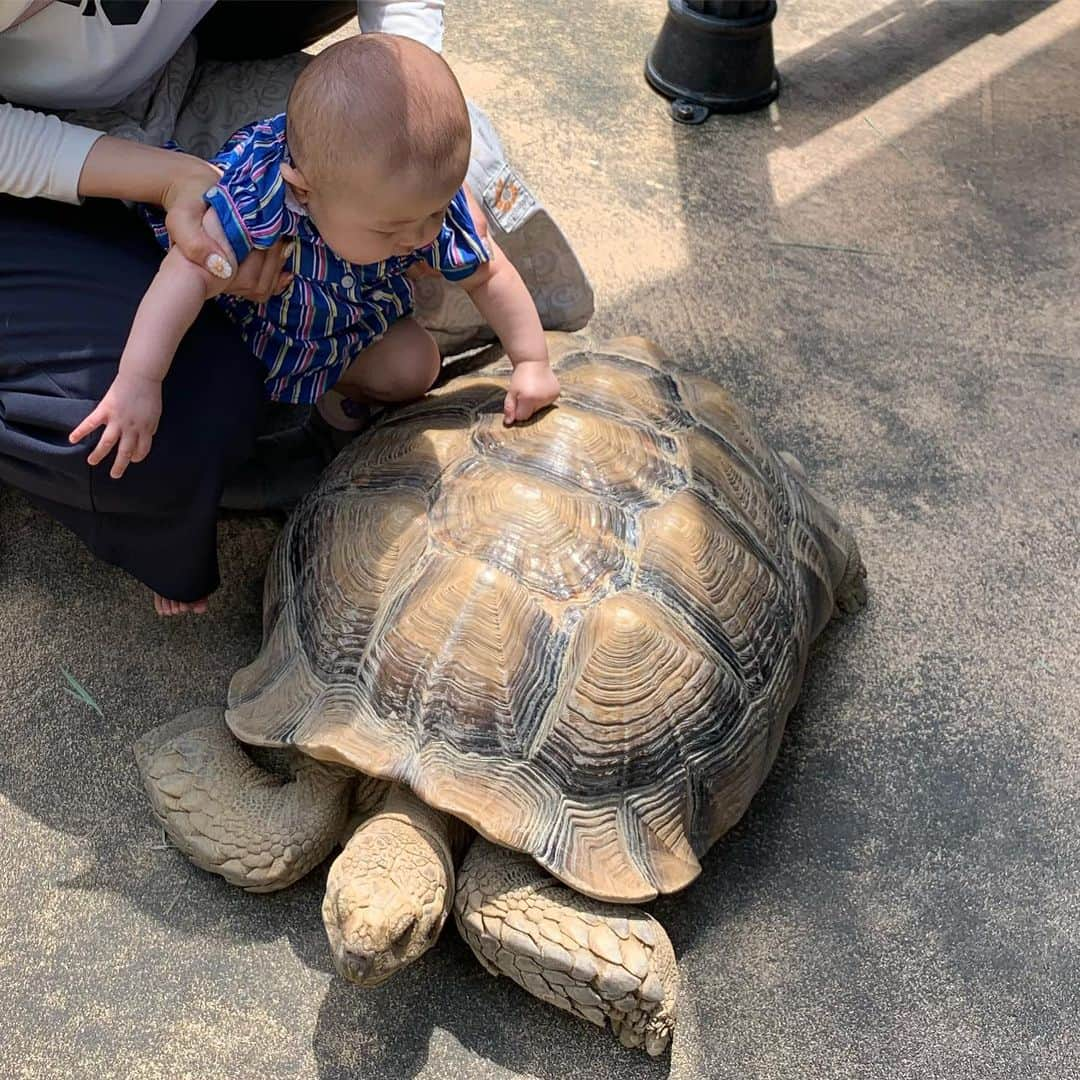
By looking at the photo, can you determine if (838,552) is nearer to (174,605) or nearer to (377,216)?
(377,216)

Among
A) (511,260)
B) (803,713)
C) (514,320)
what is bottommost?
(803,713)

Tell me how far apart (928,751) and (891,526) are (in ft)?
1.71

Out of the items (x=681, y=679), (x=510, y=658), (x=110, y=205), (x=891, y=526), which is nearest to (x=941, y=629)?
(x=891, y=526)

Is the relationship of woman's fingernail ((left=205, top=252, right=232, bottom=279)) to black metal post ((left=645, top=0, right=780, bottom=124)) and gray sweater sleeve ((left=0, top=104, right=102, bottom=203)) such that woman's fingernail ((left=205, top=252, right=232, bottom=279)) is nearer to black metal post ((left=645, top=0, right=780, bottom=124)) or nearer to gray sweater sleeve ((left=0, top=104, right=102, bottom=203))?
gray sweater sleeve ((left=0, top=104, right=102, bottom=203))

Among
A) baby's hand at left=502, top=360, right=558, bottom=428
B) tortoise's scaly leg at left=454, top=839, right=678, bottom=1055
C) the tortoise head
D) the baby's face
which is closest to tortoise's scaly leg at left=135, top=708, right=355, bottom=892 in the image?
the tortoise head

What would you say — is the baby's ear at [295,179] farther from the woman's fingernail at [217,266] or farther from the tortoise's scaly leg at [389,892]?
the tortoise's scaly leg at [389,892]

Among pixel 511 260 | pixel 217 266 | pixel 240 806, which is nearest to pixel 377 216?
pixel 217 266

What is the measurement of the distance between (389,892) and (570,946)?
10.3 inches

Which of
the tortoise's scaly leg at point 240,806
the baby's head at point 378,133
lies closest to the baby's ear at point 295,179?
the baby's head at point 378,133

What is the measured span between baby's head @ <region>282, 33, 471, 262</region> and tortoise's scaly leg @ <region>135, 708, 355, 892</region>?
0.84m

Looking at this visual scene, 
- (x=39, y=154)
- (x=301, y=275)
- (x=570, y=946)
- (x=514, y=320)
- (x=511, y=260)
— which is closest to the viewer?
(x=570, y=946)

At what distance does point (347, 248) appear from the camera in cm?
160

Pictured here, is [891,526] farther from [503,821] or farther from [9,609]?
[9,609]

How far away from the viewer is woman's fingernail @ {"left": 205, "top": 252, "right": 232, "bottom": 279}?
5.21ft
